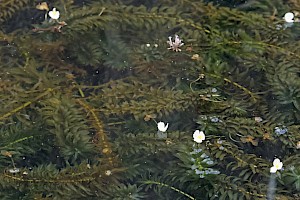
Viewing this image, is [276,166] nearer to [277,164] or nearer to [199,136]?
[277,164]

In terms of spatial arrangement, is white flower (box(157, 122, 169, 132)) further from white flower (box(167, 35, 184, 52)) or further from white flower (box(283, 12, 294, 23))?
white flower (box(283, 12, 294, 23))

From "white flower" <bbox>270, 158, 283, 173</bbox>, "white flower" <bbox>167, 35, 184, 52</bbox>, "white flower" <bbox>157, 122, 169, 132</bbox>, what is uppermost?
"white flower" <bbox>167, 35, 184, 52</bbox>

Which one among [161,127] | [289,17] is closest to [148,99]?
[161,127]

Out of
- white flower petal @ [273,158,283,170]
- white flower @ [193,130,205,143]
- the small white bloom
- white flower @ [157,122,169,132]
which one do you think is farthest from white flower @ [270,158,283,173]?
the small white bloom

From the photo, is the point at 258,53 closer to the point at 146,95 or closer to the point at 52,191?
the point at 146,95

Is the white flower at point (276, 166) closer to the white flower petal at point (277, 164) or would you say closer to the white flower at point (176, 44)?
the white flower petal at point (277, 164)

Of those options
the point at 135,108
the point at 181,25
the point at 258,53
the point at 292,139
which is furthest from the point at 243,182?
the point at 181,25

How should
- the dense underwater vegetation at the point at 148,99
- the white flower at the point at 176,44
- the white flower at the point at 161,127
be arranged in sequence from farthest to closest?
the white flower at the point at 176,44, the white flower at the point at 161,127, the dense underwater vegetation at the point at 148,99

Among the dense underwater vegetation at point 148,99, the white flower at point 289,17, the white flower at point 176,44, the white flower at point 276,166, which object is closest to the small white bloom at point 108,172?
the dense underwater vegetation at point 148,99

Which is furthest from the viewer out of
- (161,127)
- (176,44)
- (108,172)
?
(176,44)
